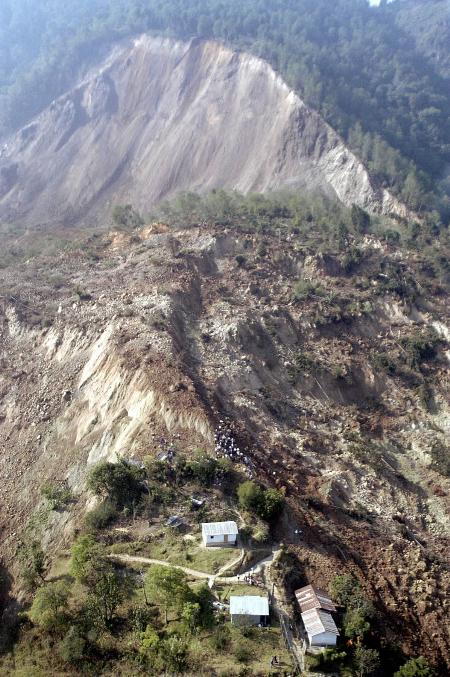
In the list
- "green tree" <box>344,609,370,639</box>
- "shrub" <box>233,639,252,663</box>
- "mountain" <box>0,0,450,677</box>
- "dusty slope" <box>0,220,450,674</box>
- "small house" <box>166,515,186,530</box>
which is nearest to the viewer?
"shrub" <box>233,639,252,663</box>

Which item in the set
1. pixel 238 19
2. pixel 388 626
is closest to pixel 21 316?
pixel 388 626

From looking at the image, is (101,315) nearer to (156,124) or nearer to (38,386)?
(38,386)

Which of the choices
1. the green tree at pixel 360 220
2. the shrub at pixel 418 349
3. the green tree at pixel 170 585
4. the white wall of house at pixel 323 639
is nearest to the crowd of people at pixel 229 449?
the green tree at pixel 170 585

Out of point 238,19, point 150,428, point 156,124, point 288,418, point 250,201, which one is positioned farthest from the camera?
point 238,19

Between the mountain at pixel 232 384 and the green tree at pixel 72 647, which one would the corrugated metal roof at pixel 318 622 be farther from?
the green tree at pixel 72 647

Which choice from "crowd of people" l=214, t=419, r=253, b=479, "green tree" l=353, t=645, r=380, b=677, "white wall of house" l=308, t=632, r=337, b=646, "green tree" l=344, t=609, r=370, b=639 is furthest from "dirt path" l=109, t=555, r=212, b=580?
"green tree" l=353, t=645, r=380, b=677

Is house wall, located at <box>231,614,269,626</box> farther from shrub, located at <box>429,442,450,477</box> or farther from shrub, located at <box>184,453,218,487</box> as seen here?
shrub, located at <box>429,442,450,477</box>

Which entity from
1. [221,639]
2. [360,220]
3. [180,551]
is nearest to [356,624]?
[221,639]
